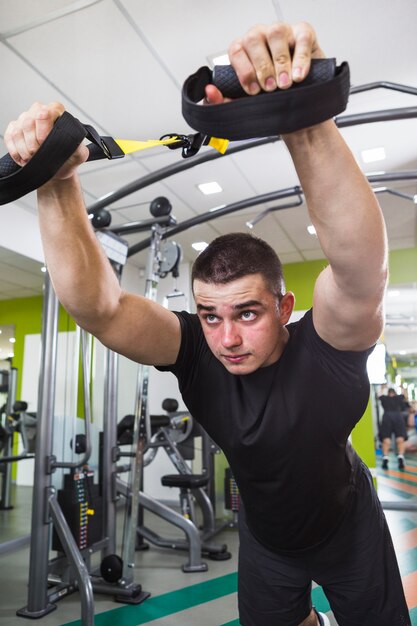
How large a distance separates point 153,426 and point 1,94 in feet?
8.88

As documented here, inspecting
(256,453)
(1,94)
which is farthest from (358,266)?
(1,94)

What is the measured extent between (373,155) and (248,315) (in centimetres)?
333

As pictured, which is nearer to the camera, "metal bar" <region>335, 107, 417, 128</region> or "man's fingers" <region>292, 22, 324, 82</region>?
"man's fingers" <region>292, 22, 324, 82</region>

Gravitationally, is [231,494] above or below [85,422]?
below

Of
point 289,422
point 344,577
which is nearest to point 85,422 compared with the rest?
point 344,577

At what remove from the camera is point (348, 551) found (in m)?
1.32

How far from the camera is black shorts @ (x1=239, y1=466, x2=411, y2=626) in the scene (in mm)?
1306

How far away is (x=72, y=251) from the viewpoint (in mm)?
935

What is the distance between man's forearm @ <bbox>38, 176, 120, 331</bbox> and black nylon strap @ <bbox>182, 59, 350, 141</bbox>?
354 millimetres

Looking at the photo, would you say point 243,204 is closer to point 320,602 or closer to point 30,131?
point 320,602

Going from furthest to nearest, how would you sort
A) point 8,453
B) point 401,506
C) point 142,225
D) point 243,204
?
point 8,453 < point 401,506 < point 243,204 < point 142,225

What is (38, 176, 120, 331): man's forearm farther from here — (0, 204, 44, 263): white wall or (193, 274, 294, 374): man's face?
(0, 204, 44, 263): white wall

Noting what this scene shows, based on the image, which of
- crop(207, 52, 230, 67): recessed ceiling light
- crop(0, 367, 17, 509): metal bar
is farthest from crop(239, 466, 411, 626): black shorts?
crop(0, 367, 17, 509): metal bar

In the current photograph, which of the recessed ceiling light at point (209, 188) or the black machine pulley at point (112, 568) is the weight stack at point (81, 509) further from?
the recessed ceiling light at point (209, 188)
